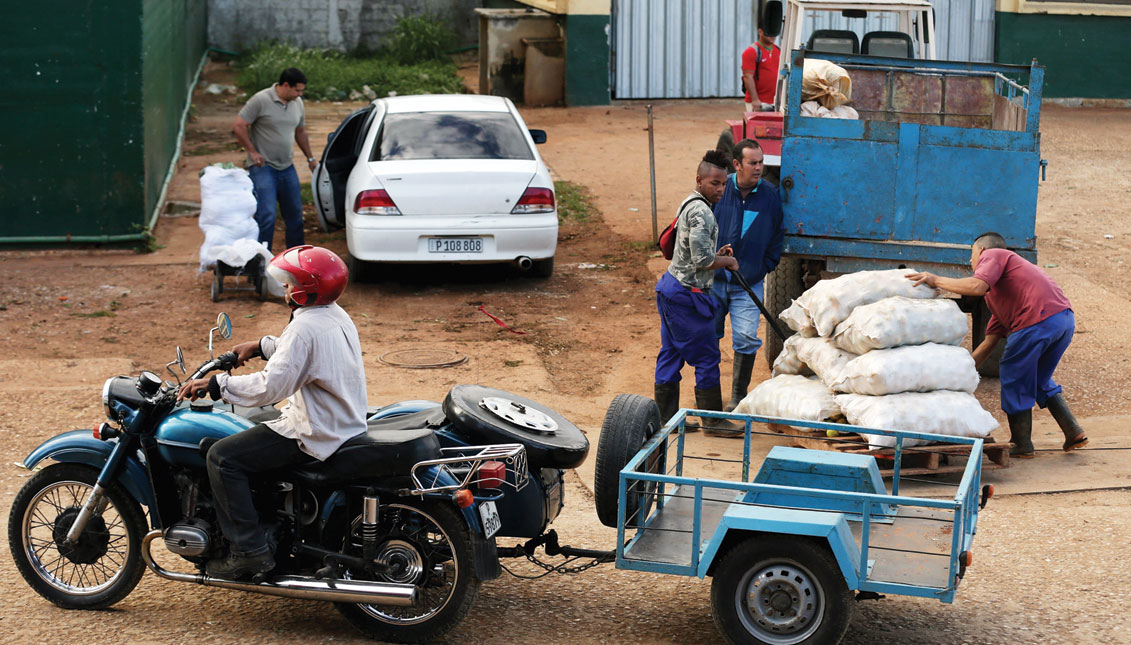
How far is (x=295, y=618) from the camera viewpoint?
16.7 feet

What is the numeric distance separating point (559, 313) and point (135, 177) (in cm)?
448

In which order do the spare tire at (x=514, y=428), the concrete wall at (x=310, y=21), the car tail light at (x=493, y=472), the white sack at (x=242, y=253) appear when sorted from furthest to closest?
the concrete wall at (x=310, y=21), the white sack at (x=242, y=253), the spare tire at (x=514, y=428), the car tail light at (x=493, y=472)

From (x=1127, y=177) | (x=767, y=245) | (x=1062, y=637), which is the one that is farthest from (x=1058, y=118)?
(x=1062, y=637)

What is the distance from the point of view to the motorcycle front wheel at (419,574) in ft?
15.4

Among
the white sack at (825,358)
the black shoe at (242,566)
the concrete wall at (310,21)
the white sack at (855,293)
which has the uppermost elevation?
the concrete wall at (310,21)

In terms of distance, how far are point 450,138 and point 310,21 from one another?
15923 mm

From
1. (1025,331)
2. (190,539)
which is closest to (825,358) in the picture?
(1025,331)

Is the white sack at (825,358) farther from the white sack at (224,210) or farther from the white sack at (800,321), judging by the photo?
the white sack at (224,210)

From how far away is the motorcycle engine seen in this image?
477 cm

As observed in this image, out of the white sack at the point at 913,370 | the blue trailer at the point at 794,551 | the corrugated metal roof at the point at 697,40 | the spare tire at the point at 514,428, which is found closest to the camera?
the blue trailer at the point at 794,551

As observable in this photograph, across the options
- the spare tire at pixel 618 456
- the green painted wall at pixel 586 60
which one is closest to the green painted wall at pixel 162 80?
the green painted wall at pixel 586 60

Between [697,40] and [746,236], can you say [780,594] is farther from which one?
[697,40]

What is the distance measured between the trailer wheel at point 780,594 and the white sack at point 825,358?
2.74m

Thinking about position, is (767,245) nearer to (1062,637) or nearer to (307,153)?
(1062,637)
